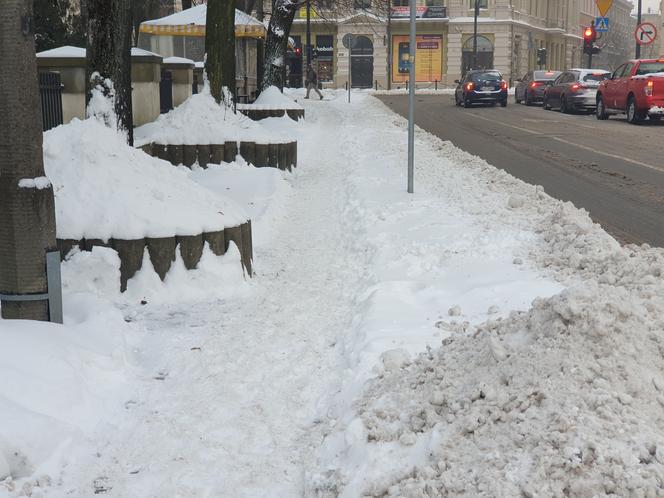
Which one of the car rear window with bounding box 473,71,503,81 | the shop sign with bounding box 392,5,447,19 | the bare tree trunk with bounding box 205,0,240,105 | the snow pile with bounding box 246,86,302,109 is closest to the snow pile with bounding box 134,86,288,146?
the bare tree trunk with bounding box 205,0,240,105

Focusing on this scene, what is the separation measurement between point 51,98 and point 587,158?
9.40 metres

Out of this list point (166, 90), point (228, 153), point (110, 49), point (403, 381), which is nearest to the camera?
point (403, 381)

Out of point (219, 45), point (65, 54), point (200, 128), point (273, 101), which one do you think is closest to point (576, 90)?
point (273, 101)

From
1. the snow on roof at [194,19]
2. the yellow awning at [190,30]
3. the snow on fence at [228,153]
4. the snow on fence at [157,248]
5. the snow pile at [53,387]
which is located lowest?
the snow pile at [53,387]

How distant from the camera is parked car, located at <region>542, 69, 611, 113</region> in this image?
30391mm

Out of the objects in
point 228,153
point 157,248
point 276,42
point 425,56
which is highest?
point 425,56

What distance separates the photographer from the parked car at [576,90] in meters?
30.4

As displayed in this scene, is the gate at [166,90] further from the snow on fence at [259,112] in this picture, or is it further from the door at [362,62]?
the door at [362,62]

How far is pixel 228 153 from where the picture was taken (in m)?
12.3

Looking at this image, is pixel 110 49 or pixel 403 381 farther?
pixel 110 49

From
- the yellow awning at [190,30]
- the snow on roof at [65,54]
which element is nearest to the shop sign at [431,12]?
the yellow awning at [190,30]

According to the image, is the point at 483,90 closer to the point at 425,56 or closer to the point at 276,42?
the point at 276,42

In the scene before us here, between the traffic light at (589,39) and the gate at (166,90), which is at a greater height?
the traffic light at (589,39)

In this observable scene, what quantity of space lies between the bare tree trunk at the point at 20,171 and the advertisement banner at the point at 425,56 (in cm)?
6101
